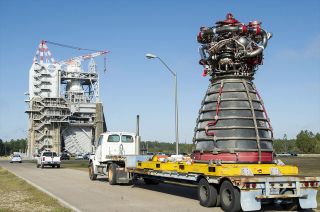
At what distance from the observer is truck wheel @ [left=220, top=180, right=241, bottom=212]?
42.2ft

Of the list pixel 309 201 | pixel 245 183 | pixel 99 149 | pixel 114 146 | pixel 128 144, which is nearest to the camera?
pixel 245 183

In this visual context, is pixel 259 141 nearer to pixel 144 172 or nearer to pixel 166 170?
pixel 166 170

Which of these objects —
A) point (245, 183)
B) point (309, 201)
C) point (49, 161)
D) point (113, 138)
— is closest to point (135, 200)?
point (245, 183)

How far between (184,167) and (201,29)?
5.41 meters

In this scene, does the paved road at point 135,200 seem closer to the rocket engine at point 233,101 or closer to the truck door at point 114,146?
the rocket engine at point 233,101

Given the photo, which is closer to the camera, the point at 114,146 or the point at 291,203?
the point at 291,203

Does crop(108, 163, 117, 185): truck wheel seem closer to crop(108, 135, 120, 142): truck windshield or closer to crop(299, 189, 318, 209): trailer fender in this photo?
crop(108, 135, 120, 142): truck windshield

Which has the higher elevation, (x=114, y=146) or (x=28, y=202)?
(x=114, y=146)

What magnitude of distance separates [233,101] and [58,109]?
111 meters

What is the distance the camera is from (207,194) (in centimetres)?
1440

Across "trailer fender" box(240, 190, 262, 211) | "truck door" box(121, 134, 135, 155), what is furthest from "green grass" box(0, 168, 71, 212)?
"truck door" box(121, 134, 135, 155)

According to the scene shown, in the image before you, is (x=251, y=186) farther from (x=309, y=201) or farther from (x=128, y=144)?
(x=128, y=144)

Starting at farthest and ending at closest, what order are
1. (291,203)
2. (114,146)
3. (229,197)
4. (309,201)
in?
(114,146) → (291,203) → (309,201) → (229,197)

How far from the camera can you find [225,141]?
1547 centimetres
